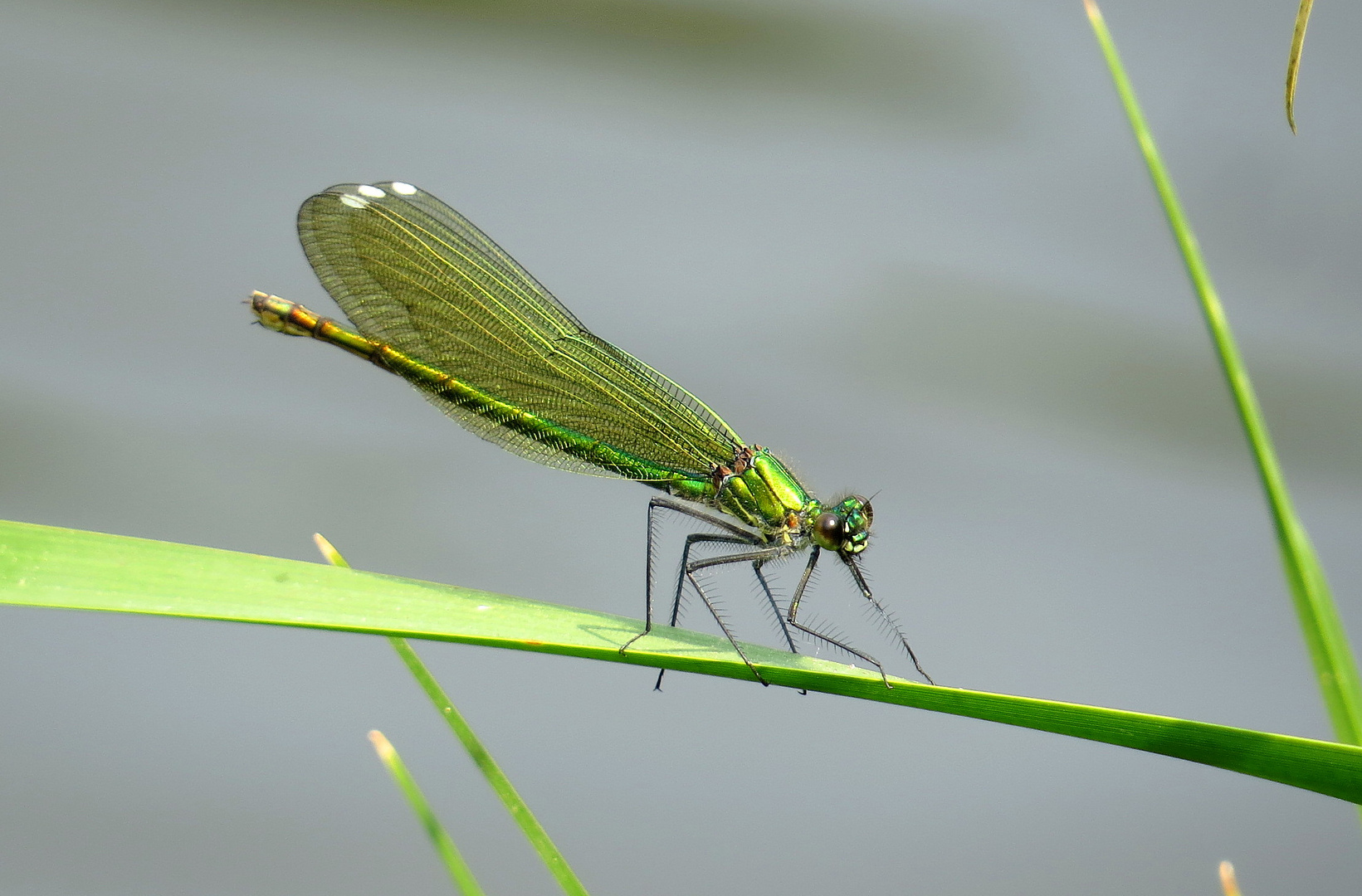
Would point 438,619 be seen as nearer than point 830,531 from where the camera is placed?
Yes

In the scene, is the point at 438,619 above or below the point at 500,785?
above

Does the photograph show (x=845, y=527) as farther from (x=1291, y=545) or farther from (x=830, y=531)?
(x=1291, y=545)

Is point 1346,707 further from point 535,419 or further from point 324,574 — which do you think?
point 535,419

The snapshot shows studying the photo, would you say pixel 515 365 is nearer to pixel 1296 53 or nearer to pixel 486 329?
pixel 486 329

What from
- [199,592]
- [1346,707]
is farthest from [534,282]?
[1346,707]

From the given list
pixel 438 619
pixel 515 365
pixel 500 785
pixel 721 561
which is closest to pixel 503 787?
pixel 500 785

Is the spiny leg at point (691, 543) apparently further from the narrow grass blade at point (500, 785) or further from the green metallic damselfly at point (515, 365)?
the narrow grass blade at point (500, 785)

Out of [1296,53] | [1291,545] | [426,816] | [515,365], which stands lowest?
[426,816]
